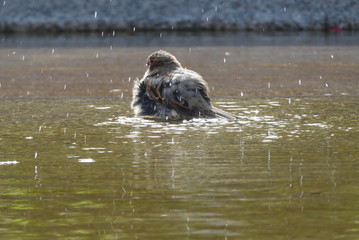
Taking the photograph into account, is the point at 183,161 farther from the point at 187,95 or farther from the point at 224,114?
the point at 187,95

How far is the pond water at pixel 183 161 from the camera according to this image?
363 cm

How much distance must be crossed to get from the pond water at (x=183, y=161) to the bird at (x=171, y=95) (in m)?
0.16

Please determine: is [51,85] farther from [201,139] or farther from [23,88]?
[201,139]

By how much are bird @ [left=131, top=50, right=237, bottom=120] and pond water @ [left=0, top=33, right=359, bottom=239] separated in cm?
16

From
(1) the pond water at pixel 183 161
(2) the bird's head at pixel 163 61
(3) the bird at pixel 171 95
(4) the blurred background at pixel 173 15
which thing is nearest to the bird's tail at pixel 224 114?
(3) the bird at pixel 171 95

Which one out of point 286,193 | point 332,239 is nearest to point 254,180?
point 286,193

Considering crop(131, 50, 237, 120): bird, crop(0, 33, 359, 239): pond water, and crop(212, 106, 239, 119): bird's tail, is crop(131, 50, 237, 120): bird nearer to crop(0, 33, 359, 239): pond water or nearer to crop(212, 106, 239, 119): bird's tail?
crop(212, 106, 239, 119): bird's tail

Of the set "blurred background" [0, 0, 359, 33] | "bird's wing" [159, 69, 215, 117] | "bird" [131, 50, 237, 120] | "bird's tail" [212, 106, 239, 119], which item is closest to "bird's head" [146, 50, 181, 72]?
"bird" [131, 50, 237, 120]

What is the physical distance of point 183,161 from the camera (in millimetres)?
5199

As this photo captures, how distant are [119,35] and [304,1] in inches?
140

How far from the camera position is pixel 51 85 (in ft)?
33.0

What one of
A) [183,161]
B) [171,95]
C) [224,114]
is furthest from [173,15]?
[183,161]

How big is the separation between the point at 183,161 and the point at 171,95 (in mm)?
2166

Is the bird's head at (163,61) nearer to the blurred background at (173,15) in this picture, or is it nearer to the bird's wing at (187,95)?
the bird's wing at (187,95)
